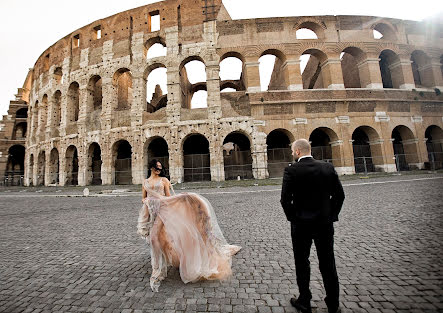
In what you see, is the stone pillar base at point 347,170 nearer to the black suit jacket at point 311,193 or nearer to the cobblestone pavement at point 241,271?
the cobblestone pavement at point 241,271

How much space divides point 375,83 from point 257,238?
17471mm

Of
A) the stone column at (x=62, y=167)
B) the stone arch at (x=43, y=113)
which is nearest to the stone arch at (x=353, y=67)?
the stone column at (x=62, y=167)

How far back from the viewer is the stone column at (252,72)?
14758 mm

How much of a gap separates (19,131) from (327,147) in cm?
3876

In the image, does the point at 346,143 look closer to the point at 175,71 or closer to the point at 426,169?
the point at 426,169

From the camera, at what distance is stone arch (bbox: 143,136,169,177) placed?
15.3 m

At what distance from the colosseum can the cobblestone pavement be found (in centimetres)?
1046

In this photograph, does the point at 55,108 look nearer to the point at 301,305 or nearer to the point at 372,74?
the point at 301,305

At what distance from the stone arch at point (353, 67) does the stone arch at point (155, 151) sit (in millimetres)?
16252

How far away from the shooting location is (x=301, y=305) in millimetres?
1735

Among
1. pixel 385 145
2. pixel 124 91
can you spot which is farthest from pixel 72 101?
pixel 385 145

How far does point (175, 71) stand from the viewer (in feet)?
50.1

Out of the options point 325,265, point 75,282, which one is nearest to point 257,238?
point 325,265

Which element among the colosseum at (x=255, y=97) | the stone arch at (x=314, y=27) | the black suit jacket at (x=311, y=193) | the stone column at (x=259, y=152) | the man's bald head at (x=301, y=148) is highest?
the stone arch at (x=314, y=27)
